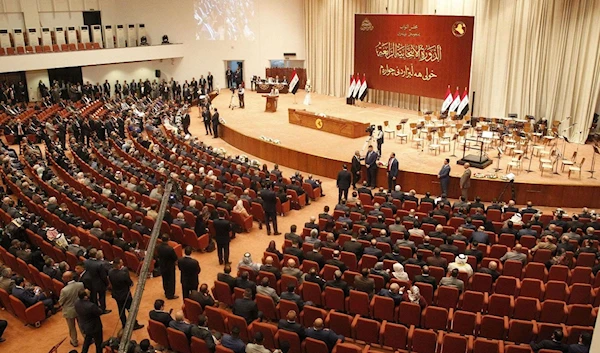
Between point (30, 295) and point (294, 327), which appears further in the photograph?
point (30, 295)

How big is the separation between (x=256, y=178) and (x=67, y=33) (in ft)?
63.6

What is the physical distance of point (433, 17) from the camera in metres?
22.4

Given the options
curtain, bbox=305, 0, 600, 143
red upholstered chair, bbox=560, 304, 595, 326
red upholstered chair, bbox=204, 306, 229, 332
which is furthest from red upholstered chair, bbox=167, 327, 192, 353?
curtain, bbox=305, 0, 600, 143

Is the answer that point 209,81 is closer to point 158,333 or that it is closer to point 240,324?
point 158,333

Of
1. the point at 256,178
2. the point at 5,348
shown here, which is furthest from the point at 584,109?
the point at 5,348

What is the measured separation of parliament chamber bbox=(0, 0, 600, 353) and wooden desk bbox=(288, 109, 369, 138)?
79mm

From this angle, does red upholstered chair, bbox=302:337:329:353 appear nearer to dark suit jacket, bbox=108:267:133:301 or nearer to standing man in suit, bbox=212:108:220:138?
dark suit jacket, bbox=108:267:133:301

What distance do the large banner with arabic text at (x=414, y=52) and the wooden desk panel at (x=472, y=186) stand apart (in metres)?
7.00

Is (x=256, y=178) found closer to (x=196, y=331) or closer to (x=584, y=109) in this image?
(x=196, y=331)

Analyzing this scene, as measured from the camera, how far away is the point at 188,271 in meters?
8.99

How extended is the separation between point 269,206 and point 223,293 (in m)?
3.64

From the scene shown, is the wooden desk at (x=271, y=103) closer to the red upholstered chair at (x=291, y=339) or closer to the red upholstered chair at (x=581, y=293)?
the red upholstered chair at (x=581, y=293)

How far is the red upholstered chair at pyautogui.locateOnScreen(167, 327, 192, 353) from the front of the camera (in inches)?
290

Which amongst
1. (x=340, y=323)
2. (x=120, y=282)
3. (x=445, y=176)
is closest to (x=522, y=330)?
(x=340, y=323)
